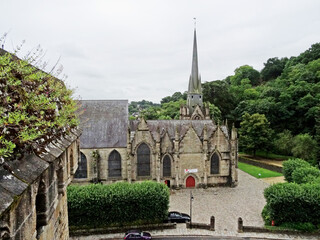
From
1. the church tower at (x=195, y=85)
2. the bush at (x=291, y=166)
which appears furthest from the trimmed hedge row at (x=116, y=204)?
the church tower at (x=195, y=85)

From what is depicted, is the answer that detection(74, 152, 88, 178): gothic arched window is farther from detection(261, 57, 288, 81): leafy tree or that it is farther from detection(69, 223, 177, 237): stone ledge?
detection(261, 57, 288, 81): leafy tree

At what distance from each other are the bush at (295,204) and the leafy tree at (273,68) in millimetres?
74218

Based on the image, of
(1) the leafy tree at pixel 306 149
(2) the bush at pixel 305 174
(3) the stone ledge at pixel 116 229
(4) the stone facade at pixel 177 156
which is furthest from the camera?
(1) the leafy tree at pixel 306 149

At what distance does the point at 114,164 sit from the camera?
28266mm

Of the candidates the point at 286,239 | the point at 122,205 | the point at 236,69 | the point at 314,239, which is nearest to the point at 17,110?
the point at 122,205

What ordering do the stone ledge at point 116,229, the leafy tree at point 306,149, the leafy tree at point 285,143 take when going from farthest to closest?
1. the leafy tree at point 285,143
2. the leafy tree at point 306,149
3. the stone ledge at point 116,229

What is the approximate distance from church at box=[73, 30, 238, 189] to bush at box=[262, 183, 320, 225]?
964 centimetres

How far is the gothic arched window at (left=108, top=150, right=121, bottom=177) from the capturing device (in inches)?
1108

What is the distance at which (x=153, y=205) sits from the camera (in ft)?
65.6

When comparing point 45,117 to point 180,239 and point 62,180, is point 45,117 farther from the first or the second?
point 180,239

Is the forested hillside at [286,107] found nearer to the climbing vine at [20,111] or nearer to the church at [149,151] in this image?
the church at [149,151]

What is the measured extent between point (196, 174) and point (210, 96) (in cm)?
3552

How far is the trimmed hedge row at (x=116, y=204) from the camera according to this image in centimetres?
1903

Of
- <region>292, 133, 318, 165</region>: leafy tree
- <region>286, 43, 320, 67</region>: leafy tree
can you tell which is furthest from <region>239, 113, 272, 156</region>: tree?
<region>286, 43, 320, 67</region>: leafy tree
